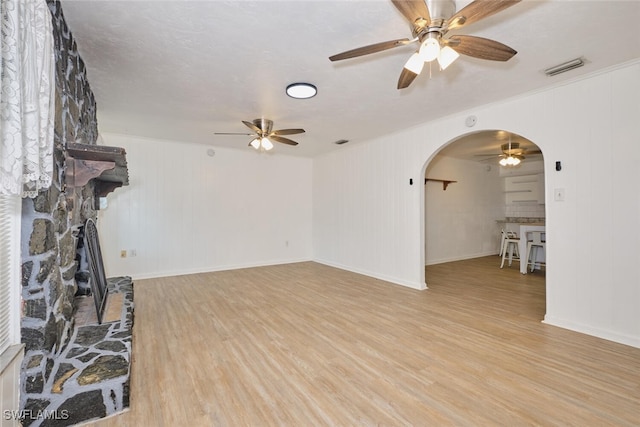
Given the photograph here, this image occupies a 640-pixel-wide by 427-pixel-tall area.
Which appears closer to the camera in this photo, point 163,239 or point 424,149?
point 424,149

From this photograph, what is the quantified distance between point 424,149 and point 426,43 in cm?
273

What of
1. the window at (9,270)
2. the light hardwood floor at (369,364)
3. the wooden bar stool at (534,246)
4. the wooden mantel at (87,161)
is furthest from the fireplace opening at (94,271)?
the wooden bar stool at (534,246)

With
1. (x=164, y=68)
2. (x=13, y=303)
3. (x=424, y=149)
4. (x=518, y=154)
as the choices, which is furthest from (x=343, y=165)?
(x=13, y=303)

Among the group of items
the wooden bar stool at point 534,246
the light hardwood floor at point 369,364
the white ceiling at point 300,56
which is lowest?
the light hardwood floor at point 369,364

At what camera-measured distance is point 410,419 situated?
5.40 ft

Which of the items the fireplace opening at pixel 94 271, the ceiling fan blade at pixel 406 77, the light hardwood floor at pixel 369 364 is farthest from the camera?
the fireplace opening at pixel 94 271

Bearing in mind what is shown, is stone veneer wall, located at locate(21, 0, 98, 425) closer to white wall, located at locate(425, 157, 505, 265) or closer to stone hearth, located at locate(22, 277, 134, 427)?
stone hearth, located at locate(22, 277, 134, 427)

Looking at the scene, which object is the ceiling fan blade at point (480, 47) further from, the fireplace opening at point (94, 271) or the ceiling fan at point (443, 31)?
the fireplace opening at point (94, 271)

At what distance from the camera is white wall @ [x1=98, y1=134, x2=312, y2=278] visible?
489cm

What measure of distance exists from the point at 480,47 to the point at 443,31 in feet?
1.01

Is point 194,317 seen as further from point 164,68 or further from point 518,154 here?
point 518,154

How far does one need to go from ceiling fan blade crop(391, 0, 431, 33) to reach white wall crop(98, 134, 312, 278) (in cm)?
470

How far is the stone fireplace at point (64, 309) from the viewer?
1531 mm

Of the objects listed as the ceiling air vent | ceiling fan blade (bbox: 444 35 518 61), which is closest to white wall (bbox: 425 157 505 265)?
the ceiling air vent
